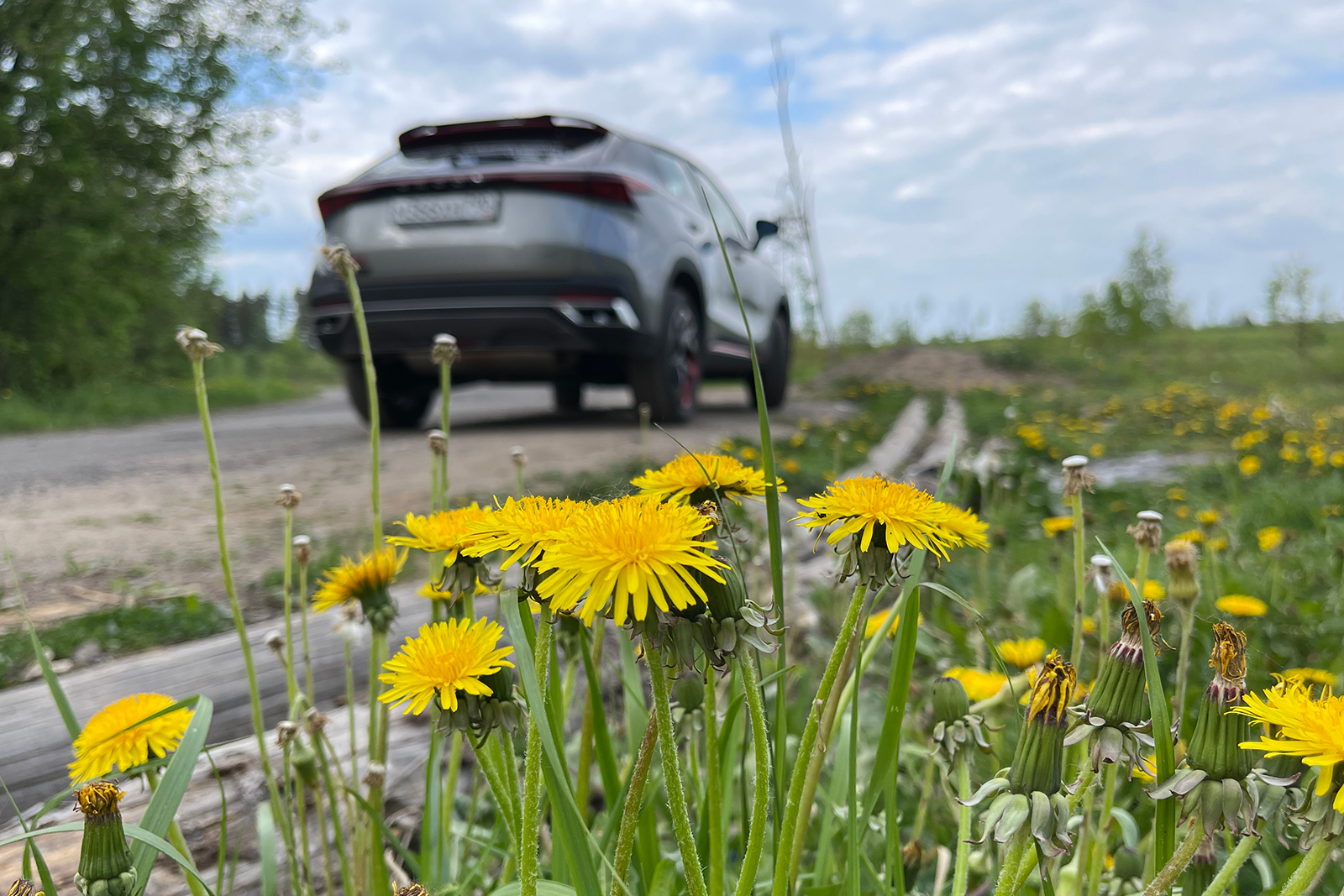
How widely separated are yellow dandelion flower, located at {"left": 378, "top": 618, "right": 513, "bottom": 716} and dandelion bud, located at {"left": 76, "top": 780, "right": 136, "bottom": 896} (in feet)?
0.73

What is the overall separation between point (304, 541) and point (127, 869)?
48 cm

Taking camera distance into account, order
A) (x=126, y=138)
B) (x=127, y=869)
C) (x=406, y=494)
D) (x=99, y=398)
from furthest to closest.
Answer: (x=126, y=138) → (x=99, y=398) → (x=406, y=494) → (x=127, y=869)

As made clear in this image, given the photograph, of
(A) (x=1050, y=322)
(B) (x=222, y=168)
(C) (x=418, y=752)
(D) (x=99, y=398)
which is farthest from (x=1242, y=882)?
(A) (x=1050, y=322)

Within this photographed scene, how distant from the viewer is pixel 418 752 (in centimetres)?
161

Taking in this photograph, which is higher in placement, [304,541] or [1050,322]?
[1050,322]

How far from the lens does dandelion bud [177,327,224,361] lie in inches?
33.9

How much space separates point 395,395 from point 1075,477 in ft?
18.6

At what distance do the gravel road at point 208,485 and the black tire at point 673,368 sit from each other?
0.61 feet

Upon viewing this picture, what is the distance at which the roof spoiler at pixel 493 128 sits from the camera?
5.02m

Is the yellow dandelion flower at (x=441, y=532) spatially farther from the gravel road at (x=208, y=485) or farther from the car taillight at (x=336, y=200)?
the car taillight at (x=336, y=200)

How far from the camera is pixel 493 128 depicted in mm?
5074

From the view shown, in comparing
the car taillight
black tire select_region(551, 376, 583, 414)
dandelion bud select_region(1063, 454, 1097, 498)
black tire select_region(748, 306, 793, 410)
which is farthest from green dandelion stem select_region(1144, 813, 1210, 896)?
black tire select_region(551, 376, 583, 414)

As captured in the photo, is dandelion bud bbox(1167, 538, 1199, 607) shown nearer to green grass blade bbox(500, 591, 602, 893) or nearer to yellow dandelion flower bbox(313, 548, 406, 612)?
green grass blade bbox(500, 591, 602, 893)

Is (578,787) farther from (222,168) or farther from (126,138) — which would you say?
(222,168)
